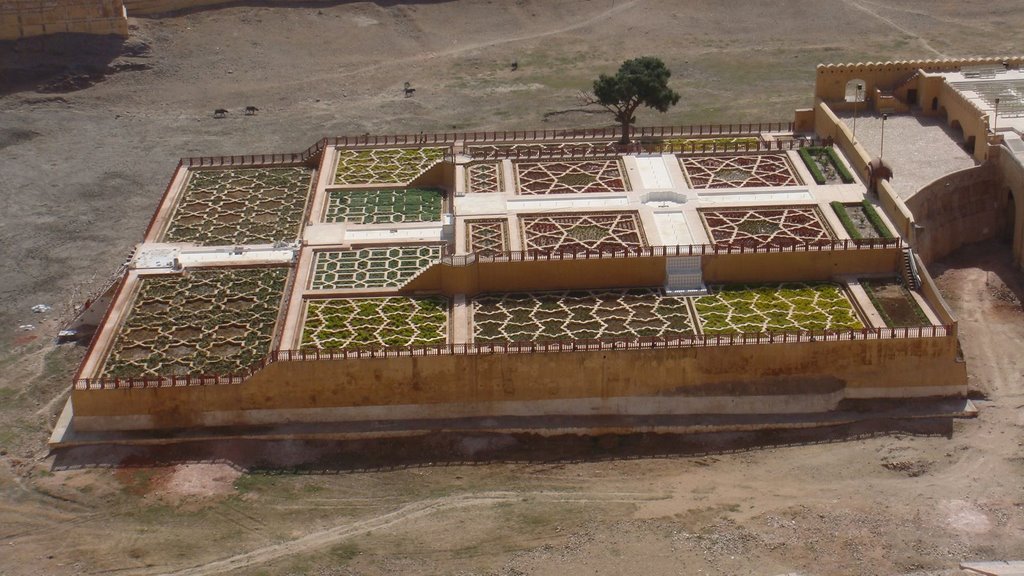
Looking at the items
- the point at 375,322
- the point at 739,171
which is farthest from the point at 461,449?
the point at 739,171

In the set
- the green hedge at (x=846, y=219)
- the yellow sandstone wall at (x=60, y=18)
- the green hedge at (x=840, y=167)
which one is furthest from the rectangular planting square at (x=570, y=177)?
the yellow sandstone wall at (x=60, y=18)

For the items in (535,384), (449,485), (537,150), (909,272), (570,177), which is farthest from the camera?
(537,150)

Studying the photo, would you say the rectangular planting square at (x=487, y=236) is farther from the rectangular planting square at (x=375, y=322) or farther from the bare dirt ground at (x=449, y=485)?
the bare dirt ground at (x=449, y=485)

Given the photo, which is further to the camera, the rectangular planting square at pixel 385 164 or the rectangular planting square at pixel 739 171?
the rectangular planting square at pixel 385 164

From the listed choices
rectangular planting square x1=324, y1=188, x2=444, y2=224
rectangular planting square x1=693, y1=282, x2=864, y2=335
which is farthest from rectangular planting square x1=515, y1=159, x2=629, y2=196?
rectangular planting square x1=693, y1=282, x2=864, y2=335

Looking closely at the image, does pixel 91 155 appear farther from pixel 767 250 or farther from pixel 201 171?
pixel 767 250

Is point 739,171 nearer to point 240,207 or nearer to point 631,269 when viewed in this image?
point 631,269

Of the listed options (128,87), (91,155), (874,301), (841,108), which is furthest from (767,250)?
(128,87)
